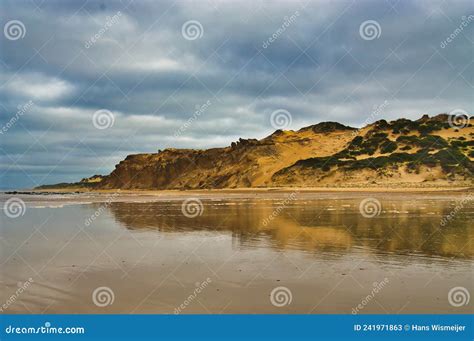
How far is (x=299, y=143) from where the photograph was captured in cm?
8988

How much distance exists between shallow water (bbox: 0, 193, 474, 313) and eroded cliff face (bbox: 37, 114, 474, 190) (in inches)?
1784

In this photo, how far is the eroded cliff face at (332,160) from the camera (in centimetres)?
6008

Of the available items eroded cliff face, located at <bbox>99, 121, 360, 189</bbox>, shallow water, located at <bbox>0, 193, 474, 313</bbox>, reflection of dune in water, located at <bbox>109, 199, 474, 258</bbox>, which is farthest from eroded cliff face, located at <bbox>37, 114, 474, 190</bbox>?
shallow water, located at <bbox>0, 193, 474, 313</bbox>

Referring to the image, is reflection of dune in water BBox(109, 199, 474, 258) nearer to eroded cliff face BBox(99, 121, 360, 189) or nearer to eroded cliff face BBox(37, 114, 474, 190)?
eroded cliff face BBox(37, 114, 474, 190)

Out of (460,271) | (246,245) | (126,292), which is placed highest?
(246,245)

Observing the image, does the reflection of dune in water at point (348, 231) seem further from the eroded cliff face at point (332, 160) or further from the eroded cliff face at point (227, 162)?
the eroded cliff face at point (227, 162)

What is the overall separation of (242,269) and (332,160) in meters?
62.5

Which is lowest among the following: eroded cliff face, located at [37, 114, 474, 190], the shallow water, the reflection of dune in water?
the shallow water

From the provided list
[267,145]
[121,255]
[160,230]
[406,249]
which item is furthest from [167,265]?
[267,145]

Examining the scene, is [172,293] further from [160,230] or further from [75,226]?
[75,226]

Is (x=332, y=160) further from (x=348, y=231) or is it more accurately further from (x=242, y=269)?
(x=242, y=269)

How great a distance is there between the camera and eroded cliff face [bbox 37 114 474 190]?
60084 mm

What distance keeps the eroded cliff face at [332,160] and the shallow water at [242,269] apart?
45.3 metres

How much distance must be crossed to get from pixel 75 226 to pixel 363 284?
13878mm
